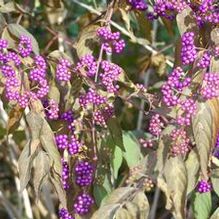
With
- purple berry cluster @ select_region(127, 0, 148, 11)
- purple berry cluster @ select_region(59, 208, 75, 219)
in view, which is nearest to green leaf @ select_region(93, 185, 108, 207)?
purple berry cluster @ select_region(59, 208, 75, 219)

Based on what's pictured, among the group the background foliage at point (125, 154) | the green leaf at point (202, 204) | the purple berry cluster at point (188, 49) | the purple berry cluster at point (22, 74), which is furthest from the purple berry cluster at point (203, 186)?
the purple berry cluster at point (22, 74)

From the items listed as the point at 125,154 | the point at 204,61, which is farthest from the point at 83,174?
the point at 125,154

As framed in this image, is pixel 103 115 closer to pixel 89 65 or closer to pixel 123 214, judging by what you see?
pixel 89 65

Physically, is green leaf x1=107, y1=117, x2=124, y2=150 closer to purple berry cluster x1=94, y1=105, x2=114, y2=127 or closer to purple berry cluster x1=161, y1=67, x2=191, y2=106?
purple berry cluster x1=94, y1=105, x2=114, y2=127

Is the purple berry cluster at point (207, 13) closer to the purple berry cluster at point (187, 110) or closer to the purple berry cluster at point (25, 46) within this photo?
the purple berry cluster at point (187, 110)

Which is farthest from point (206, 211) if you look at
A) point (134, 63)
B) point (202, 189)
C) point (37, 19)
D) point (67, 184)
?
point (134, 63)

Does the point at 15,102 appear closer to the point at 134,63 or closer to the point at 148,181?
the point at 148,181

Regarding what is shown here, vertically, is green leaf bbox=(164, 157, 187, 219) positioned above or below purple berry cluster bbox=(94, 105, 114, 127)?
below
